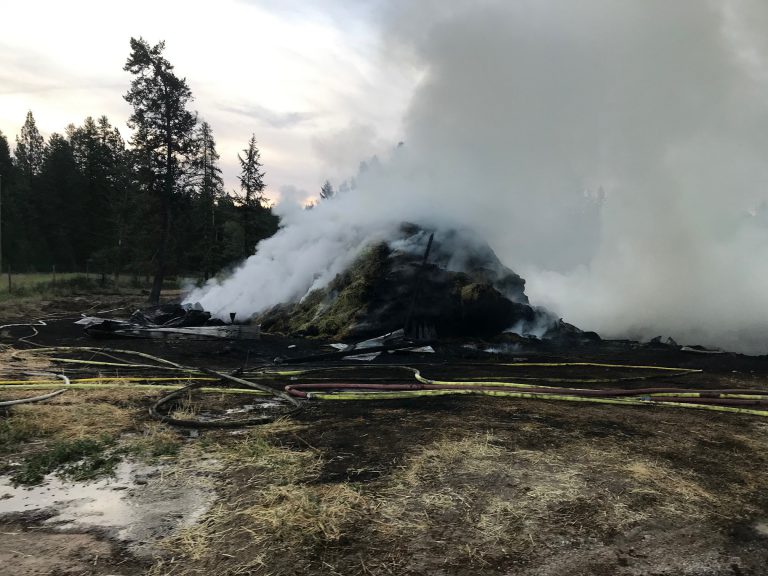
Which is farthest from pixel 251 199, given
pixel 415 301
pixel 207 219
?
pixel 415 301

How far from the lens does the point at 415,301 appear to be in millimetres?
14750

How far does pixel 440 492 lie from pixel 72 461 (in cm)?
336

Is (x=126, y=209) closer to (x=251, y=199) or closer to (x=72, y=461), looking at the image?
(x=251, y=199)

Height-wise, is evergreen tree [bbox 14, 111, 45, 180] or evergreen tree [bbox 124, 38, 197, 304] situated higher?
evergreen tree [bbox 14, 111, 45, 180]

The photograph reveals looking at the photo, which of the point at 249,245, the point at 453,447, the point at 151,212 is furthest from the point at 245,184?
the point at 453,447

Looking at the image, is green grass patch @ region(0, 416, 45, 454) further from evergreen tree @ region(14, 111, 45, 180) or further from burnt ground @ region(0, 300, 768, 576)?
evergreen tree @ region(14, 111, 45, 180)

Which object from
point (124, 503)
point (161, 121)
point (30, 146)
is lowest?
point (124, 503)

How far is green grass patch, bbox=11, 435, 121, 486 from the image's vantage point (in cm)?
387

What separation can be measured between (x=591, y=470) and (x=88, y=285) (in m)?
36.1

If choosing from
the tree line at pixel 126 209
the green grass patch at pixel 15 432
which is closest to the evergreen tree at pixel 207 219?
the tree line at pixel 126 209

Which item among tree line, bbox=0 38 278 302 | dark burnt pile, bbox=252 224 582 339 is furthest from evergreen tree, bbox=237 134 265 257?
dark burnt pile, bbox=252 224 582 339

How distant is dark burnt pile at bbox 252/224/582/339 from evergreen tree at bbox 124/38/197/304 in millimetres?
14008

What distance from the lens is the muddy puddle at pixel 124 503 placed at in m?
3.11

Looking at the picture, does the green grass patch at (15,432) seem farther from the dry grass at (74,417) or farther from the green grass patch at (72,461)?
the green grass patch at (72,461)
